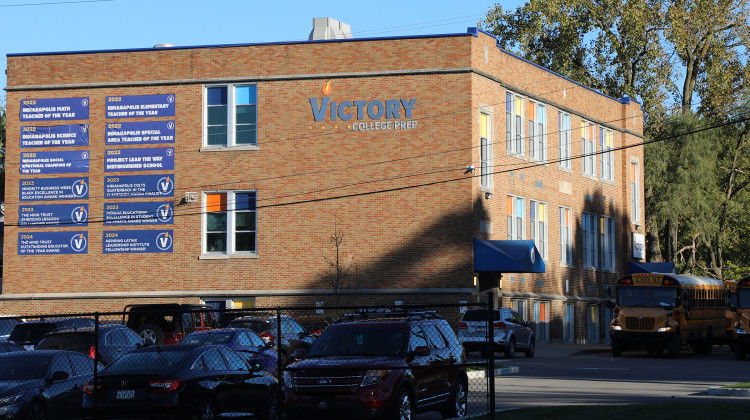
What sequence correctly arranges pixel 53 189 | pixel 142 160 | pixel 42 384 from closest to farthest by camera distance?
pixel 42 384
pixel 142 160
pixel 53 189

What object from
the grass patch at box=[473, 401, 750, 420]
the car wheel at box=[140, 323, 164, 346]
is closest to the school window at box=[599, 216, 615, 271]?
the car wheel at box=[140, 323, 164, 346]

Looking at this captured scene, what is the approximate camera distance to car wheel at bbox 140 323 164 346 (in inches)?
1031

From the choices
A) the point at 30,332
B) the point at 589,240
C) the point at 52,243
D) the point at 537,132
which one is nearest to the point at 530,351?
the point at 537,132

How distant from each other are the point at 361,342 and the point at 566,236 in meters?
35.7

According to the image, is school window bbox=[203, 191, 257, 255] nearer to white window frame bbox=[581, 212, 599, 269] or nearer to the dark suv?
white window frame bbox=[581, 212, 599, 269]

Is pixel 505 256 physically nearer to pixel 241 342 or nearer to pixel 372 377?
pixel 241 342

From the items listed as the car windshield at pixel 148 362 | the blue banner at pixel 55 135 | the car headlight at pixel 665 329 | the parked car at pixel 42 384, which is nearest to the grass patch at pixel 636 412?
the car windshield at pixel 148 362

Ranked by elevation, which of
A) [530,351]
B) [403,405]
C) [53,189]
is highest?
[53,189]

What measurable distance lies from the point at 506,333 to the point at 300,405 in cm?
2060

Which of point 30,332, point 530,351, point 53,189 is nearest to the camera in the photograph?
point 30,332

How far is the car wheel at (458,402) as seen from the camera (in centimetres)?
1691

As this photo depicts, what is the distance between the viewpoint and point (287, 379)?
15.4m

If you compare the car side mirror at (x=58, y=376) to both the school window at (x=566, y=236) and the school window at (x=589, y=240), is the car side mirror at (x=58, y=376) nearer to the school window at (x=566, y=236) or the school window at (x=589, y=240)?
the school window at (x=566, y=236)

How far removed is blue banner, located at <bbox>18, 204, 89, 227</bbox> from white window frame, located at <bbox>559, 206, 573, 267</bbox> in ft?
68.7
